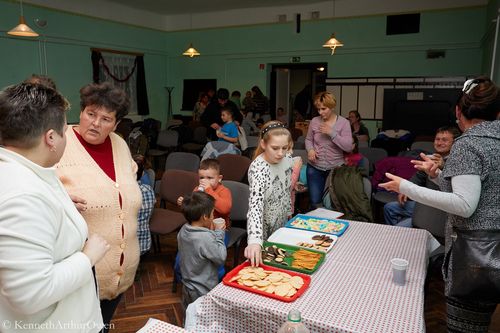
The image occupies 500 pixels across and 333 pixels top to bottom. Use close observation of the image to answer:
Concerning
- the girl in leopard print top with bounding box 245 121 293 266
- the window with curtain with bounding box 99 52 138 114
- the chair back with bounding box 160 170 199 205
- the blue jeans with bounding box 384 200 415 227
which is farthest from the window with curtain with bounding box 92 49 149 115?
the girl in leopard print top with bounding box 245 121 293 266

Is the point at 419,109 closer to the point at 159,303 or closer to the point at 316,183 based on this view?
the point at 316,183

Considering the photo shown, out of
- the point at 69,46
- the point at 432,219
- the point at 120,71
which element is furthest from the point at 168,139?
the point at 432,219

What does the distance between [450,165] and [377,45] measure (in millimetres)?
7642

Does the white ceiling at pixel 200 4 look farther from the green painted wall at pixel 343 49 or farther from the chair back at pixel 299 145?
the chair back at pixel 299 145

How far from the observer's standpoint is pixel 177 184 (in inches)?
153

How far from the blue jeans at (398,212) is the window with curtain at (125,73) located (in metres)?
6.89

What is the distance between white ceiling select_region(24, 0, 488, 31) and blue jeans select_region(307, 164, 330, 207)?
229 inches

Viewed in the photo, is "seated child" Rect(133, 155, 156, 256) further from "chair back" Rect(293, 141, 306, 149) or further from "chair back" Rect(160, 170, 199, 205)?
"chair back" Rect(293, 141, 306, 149)

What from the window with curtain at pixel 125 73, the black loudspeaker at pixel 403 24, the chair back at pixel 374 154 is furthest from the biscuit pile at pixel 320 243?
the window with curtain at pixel 125 73

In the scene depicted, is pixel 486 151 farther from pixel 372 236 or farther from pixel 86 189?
pixel 86 189

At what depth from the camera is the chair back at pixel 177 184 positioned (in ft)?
12.4

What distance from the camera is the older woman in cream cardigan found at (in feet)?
5.47

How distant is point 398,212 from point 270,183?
1.87 metres

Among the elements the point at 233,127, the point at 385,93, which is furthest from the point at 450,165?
the point at 385,93
